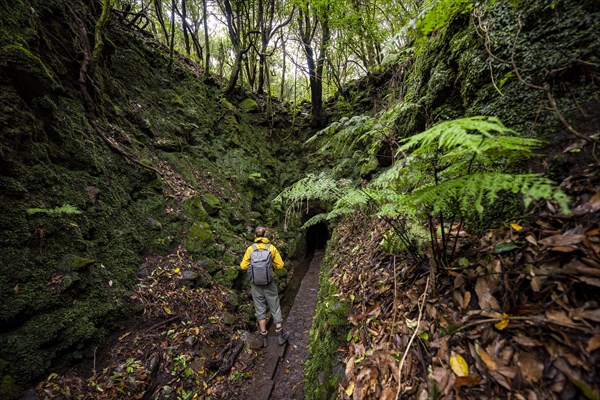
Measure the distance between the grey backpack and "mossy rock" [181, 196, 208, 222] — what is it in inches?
79.0

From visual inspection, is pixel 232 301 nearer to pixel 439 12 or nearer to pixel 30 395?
pixel 30 395

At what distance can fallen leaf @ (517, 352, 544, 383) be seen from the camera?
3.80 ft

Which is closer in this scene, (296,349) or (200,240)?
(296,349)

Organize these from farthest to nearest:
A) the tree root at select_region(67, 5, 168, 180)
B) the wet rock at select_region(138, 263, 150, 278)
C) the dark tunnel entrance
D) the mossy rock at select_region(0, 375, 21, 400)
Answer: the dark tunnel entrance, the tree root at select_region(67, 5, 168, 180), the wet rock at select_region(138, 263, 150, 278), the mossy rock at select_region(0, 375, 21, 400)

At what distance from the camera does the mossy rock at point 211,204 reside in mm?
6393

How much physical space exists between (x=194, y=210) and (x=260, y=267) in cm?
243

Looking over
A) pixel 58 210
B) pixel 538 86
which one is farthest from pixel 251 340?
pixel 538 86

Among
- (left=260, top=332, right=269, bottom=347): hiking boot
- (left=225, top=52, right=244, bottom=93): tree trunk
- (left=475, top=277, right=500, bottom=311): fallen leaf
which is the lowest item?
(left=260, top=332, right=269, bottom=347): hiking boot

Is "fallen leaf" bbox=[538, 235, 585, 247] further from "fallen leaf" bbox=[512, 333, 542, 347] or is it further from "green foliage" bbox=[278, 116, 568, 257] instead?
"fallen leaf" bbox=[512, 333, 542, 347]

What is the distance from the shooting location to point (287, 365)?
15.3 feet

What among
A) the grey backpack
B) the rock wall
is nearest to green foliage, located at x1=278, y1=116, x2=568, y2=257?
the grey backpack

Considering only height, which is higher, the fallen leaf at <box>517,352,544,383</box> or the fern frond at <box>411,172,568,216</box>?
the fern frond at <box>411,172,568,216</box>

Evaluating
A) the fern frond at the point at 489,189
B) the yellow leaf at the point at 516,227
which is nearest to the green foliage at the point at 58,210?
the fern frond at the point at 489,189

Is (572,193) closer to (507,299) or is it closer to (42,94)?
(507,299)
